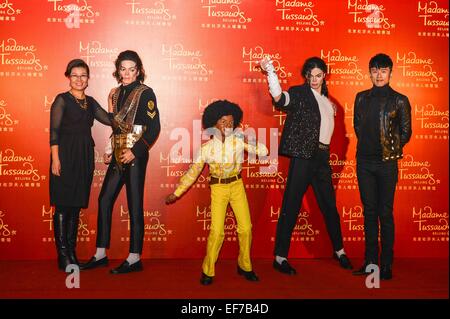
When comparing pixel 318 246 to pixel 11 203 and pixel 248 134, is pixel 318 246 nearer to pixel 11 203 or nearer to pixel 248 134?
pixel 248 134

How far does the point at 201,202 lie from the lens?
411 cm

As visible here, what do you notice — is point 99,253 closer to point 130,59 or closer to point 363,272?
point 130,59

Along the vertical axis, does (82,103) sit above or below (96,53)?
below

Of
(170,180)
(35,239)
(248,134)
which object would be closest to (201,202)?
(170,180)

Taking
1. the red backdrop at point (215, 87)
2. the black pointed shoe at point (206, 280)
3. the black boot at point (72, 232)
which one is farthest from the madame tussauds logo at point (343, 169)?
the black boot at point (72, 232)

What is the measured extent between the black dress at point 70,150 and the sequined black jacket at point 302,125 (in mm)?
1571

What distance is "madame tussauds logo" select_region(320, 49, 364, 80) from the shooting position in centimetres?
415

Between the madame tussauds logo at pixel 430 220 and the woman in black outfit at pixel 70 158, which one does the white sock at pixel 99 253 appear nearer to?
the woman in black outfit at pixel 70 158

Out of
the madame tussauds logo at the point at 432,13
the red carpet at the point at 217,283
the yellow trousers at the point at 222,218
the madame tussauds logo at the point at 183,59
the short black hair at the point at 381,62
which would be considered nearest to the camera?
the red carpet at the point at 217,283

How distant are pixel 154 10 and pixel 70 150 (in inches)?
57.0

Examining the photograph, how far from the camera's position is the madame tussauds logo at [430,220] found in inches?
169

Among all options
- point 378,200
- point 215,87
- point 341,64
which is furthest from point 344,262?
point 215,87

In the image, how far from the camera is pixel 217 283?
331 centimetres

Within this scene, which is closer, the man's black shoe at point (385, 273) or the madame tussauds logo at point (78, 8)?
the man's black shoe at point (385, 273)
